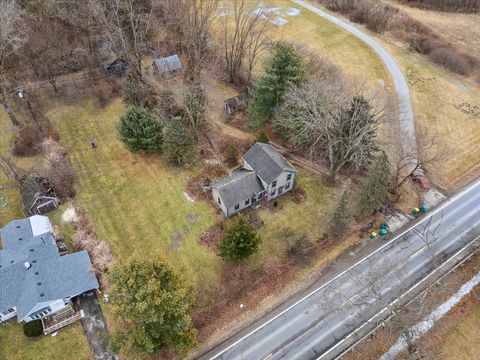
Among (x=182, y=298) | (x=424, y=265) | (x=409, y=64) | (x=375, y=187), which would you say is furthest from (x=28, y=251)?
(x=409, y=64)

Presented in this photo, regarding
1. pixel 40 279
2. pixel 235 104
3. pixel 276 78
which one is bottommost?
pixel 40 279

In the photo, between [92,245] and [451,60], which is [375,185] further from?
[451,60]

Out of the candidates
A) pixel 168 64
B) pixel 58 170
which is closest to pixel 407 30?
pixel 168 64

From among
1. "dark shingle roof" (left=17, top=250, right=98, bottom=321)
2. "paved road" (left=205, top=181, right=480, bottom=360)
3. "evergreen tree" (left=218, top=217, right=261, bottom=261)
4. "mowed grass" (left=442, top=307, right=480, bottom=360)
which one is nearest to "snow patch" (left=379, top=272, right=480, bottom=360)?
"mowed grass" (left=442, top=307, right=480, bottom=360)

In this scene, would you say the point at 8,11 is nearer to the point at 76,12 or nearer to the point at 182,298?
the point at 76,12

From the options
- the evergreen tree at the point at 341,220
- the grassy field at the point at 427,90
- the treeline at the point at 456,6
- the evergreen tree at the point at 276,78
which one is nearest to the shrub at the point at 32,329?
the evergreen tree at the point at 341,220

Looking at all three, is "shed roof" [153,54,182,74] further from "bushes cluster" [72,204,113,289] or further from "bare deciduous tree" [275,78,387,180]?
"bushes cluster" [72,204,113,289]
